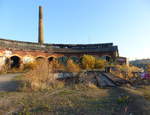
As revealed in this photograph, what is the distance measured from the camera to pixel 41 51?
20.0 metres

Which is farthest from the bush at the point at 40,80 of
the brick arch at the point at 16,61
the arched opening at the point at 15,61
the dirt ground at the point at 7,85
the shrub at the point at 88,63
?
the arched opening at the point at 15,61

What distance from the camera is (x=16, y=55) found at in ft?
55.7

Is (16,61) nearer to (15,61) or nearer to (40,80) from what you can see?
(15,61)

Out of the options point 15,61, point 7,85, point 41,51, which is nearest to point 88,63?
point 41,51

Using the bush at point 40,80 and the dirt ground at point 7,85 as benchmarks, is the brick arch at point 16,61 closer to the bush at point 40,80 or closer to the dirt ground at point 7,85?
the dirt ground at point 7,85

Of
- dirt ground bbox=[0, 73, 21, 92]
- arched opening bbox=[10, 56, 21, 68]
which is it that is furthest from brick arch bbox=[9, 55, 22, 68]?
dirt ground bbox=[0, 73, 21, 92]

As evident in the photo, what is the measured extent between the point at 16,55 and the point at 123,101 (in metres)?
17.3

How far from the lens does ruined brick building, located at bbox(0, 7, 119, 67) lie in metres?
16.3

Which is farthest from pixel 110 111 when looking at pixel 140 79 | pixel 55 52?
pixel 55 52

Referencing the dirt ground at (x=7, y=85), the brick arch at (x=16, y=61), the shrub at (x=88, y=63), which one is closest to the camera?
the dirt ground at (x=7, y=85)

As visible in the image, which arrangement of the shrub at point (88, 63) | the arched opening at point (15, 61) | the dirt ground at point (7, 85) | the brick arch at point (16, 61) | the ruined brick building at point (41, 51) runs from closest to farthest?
1. the dirt ground at point (7, 85)
2. the ruined brick building at point (41, 51)
3. the shrub at point (88, 63)
4. the brick arch at point (16, 61)
5. the arched opening at point (15, 61)

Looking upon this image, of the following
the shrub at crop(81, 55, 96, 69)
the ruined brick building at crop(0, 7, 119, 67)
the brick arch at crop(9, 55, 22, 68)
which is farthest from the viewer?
the brick arch at crop(9, 55, 22, 68)

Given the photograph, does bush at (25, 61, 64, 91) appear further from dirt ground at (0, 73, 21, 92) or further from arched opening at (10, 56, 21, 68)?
arched opening at (10, 56, 21, 68)

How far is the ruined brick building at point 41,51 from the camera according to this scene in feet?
53.4
